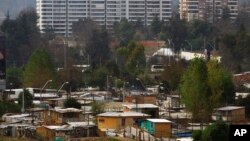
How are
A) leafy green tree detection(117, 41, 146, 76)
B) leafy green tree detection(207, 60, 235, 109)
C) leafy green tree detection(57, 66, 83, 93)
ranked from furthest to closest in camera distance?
leafy green tree detection(117, 41, 146, 76)
leafy green tree detection(57, 66, 83, 93)
leafy green tree detection(207, 60, 235, 109)

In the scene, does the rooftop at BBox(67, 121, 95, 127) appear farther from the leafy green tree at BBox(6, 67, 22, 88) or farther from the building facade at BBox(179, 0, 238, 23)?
the building facade at BBox(179, 0, 238, 23)

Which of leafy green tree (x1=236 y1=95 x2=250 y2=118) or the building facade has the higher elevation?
the building facade

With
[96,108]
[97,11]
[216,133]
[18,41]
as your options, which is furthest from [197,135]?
[97,11]

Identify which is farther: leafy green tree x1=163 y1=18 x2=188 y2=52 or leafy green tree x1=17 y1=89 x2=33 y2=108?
leafy green tree x1=163 y1=18 x2=188 y2=52

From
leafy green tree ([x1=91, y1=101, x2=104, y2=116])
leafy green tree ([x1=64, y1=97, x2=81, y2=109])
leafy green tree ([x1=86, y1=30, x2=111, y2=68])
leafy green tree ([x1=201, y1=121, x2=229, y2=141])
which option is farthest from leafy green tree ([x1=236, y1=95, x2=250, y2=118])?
leafy green tree ([x1=86, y1=30, x2=111, y2=68])

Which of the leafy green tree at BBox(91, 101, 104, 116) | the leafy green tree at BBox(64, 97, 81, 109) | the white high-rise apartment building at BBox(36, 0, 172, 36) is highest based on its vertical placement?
the white high-rise apartment building at BBox(36, 0, 172, 36)

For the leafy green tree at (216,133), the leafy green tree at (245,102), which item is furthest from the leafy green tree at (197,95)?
the leafy green tree at (216,133)

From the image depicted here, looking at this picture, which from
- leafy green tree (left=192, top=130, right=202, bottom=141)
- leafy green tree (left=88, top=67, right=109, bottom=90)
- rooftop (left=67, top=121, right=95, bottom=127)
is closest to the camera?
leafy green tree (left=192, top=130, right=202, bottom=141)
